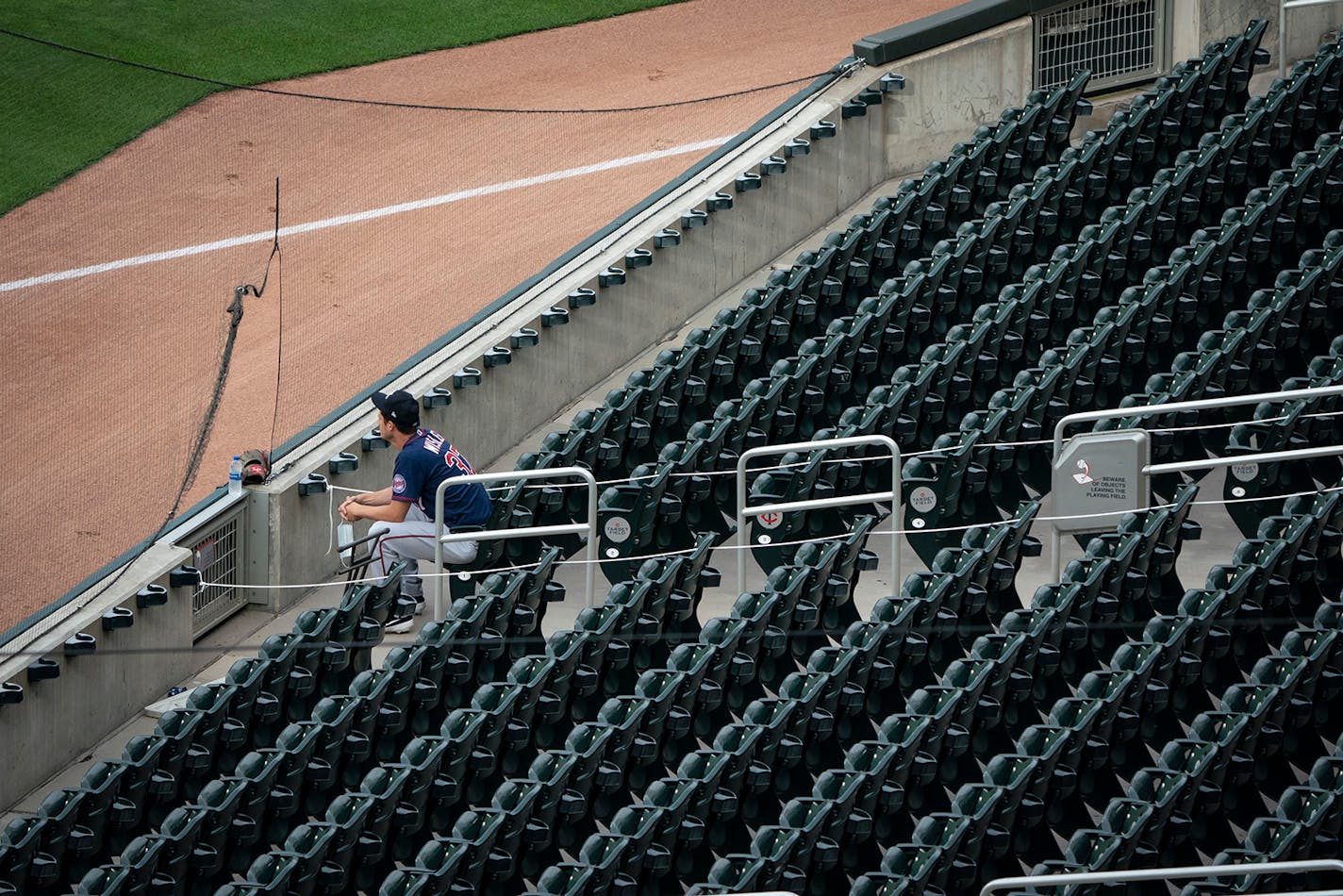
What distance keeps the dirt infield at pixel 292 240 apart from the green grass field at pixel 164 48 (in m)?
0.18

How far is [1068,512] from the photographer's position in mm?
8125

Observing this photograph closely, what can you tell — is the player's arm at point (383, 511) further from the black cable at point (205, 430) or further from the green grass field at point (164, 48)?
the green grass field at point (164, 48)

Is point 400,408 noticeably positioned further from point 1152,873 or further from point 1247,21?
point 1247,21

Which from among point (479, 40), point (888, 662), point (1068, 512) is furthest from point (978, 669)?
point (479, 40)

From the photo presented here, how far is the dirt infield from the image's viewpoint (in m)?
8.00

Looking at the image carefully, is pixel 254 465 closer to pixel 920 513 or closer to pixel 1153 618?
pixel 920 513

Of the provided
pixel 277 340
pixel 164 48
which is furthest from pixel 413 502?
pixel 164 48

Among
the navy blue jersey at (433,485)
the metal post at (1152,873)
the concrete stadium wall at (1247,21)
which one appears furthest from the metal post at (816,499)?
the concrete stadium wall at (1247,21)

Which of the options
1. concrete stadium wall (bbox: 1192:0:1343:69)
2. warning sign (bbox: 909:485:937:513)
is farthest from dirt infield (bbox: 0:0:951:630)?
warning sign (bbox: 909:485:937:513)

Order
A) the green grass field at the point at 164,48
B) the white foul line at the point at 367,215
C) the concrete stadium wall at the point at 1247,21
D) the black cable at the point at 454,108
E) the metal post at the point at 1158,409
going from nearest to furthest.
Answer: the metal post at the point at 1158,409 → the white foul line at the point at 367,215 → the green grass field at the point at 164,48 → the black cable at the point at 454,108 → the concrete stadium wall at the point at 1247,21

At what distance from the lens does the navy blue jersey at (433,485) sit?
7.96 metres

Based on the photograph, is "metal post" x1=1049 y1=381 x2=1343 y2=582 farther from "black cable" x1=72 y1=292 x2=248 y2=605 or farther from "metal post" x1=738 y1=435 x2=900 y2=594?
"black cable" x1=72 y1=292 x2=248 y2=605

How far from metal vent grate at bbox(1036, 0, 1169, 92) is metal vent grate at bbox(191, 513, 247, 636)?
5463 mm

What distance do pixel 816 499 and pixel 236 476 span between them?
7.35 ft
